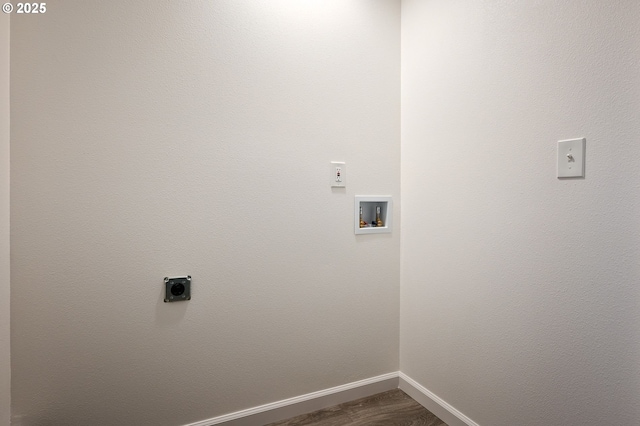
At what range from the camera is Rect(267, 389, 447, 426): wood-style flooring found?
5.04ft

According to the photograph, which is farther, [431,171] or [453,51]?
[431,171]

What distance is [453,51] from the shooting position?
1.48 metres

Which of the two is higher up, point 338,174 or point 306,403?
point 338,174

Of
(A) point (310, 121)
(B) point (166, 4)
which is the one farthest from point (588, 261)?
(B) point (166, 4)

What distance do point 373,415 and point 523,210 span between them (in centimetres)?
117

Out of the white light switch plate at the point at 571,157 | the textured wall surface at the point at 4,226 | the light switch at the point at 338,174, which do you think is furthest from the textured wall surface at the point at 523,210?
the textured wall surface at the point at 4,226

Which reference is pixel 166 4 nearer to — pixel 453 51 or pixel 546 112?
pixel 453 51

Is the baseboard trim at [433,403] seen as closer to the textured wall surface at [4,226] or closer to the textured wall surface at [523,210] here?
the textured wall surface at [523,210]

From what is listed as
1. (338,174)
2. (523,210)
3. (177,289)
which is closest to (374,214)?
(338,174)

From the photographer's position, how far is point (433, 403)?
1601mm

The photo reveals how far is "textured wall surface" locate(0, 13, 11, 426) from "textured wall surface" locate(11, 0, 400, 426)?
29mm

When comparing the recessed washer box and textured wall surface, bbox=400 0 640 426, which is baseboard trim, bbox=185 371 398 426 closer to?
textured wall surface, bbox=400 0 640 426

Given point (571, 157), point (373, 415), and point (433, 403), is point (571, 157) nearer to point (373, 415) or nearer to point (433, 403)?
point (433, 403)

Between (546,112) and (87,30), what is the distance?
66.8 inches
